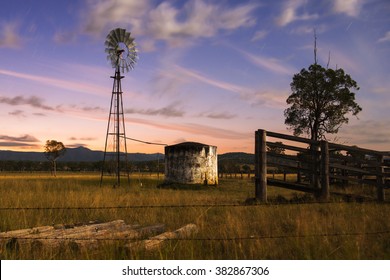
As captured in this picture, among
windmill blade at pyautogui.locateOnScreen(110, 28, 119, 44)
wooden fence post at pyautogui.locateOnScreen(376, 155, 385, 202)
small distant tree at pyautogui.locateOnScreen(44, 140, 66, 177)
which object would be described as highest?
windmill blade at pyautogui.locateOnScreen(110, 28, 119, 44)

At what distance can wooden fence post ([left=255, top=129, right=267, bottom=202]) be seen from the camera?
11.7 meters

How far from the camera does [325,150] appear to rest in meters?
12.1

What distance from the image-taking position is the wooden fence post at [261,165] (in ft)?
38.4

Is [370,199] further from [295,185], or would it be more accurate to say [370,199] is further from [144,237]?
[144,237]

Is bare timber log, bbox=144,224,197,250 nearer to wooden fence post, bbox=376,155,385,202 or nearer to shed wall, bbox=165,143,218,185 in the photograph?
wooden fence post, bbox=376,155,385,202

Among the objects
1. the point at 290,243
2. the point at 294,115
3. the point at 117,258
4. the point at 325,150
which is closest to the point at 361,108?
the point at 294,115

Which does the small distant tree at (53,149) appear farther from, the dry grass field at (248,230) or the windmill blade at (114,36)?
the dry grass field at (248,230)

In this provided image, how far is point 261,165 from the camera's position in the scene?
11844 mm

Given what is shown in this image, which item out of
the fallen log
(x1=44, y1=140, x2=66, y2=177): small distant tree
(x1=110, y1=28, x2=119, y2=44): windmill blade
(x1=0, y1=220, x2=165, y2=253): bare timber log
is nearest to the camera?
the fallen log

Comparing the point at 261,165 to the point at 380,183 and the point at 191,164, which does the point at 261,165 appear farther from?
the point at 191,164

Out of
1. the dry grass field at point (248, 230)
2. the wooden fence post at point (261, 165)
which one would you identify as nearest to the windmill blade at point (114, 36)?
the dry grass field at point (248, 230)

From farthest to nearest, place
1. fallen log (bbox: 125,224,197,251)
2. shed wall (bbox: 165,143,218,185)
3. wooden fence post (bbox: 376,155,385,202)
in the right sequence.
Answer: shed wall (bbox: 165,143,218,185)
wooden fence post (bbox: 376,155,385,202)
fallen log (bbox: 125,224,197,251)

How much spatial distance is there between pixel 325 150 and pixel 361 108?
18.0m

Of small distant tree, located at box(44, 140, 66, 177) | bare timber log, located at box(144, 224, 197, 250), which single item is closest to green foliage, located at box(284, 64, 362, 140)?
bare timber log, located at box(144, 224, 197, 250)
